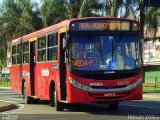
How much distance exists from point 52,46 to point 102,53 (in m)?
2.76

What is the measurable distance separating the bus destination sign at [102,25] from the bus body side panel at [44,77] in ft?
6.33

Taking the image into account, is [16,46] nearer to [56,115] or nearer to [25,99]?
[25,99]

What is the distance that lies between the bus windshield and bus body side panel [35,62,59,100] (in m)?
1.71

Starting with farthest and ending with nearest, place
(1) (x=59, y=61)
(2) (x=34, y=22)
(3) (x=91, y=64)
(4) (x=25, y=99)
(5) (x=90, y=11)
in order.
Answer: (2) (x=34, y=22) → (5) (x=90, y=11) → (4) (x=25, y=99) → (1) (x=59, y=61) → (3) (x=91, y=64)

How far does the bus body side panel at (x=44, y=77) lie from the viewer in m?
20.2

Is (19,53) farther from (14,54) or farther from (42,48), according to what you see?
(42,48)

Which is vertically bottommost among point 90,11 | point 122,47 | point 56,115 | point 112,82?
point 56,115

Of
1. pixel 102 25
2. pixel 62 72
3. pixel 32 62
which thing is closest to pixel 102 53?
pixel 102 25

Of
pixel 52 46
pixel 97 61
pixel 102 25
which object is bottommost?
pixel 97 61

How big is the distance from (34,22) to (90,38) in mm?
43885

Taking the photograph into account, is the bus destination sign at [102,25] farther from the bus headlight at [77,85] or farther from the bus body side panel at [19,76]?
the bus body side panel at [19,76]

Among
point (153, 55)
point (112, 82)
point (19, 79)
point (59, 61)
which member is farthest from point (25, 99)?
point (153, 55)

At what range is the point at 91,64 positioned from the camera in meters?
18.0

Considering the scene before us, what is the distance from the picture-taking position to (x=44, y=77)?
70.3ft
